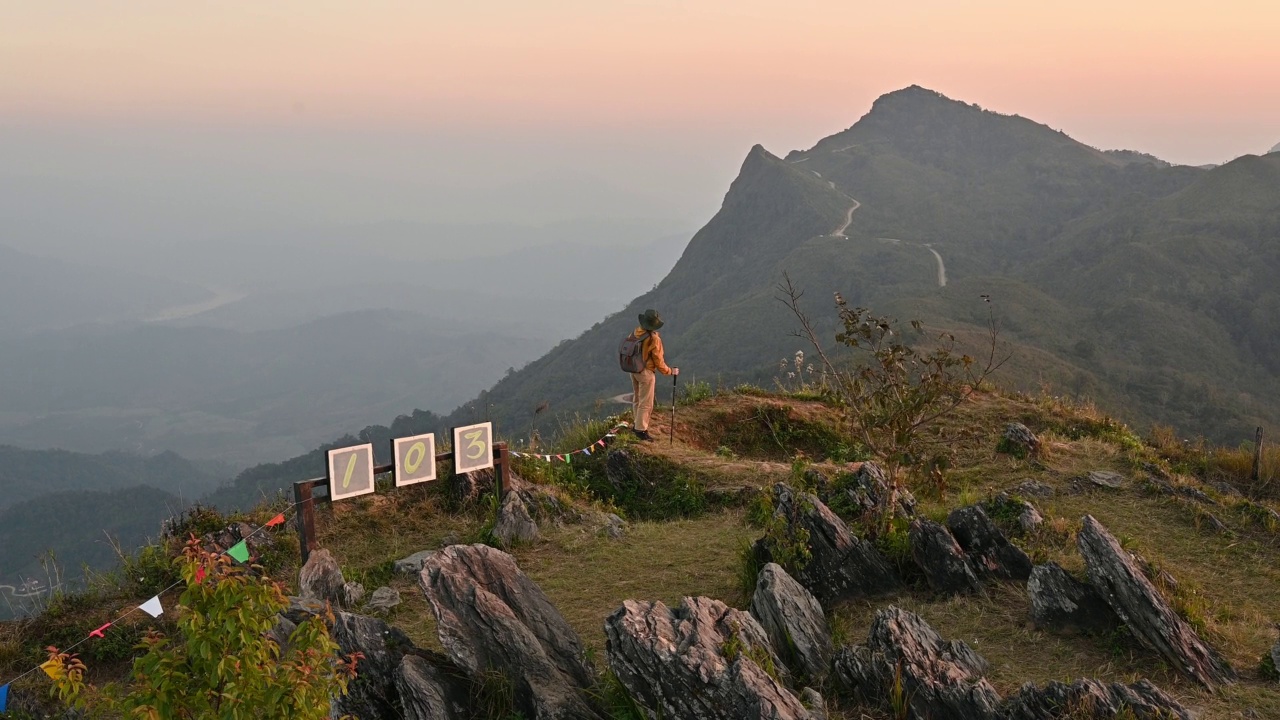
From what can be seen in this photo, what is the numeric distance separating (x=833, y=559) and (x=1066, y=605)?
2.12 meters

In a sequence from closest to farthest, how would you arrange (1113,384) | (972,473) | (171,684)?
(171,684) → (972,473) → (1113,384)

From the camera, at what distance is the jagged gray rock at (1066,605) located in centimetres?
784

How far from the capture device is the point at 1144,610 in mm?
7441

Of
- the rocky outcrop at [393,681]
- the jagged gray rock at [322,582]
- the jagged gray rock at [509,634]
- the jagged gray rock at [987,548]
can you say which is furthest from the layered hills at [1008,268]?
the rocky outcrop at [393,681]

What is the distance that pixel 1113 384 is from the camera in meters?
57.0

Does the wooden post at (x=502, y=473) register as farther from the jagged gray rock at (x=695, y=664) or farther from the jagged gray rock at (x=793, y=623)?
the jagged gray rock at (x=695, y=664)

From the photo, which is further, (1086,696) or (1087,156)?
(1087,156)

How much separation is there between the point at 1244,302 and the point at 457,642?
83.4 meters

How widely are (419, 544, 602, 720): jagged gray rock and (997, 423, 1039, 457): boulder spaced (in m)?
9.29

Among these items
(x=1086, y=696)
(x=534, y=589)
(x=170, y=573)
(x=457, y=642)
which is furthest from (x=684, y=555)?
(x=170, y=573)

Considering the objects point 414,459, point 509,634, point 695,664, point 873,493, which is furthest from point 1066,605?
point 414,459

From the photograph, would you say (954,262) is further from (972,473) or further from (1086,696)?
(1086,696)

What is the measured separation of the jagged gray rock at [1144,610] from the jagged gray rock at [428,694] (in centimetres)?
553

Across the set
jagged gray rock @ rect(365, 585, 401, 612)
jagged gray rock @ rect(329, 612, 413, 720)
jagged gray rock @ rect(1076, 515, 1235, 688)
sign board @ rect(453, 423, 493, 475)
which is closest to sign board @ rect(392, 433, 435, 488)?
sign board @ rect(453, 423, 493, 475)
